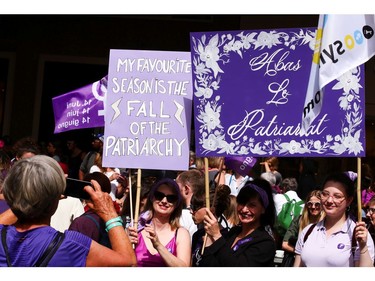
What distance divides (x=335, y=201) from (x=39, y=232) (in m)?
2.49

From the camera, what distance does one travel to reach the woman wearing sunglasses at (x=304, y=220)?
26.6ft

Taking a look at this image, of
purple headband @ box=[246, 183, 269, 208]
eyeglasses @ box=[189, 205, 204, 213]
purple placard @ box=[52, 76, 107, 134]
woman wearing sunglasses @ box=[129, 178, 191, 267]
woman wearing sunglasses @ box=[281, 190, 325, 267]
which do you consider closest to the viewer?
woman wearing sunglasses @ box=[129, 178, 191, 267]

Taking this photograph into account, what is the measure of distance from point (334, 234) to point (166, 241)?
1133 millimetres

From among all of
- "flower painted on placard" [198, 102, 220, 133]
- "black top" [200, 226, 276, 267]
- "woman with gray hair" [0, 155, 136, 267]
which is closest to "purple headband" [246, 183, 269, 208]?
"black top" [200, 226, 276, 267]

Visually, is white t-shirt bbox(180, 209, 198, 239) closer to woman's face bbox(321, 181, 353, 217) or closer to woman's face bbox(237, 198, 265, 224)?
woman's face bbox(237, 198, 265, 224)

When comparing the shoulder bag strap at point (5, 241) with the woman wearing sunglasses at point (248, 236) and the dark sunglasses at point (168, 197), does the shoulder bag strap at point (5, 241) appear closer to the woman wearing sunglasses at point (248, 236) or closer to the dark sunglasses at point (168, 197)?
the woman wearing sunglasses at point (248, 236)

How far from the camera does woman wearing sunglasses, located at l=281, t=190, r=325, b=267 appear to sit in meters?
8.09

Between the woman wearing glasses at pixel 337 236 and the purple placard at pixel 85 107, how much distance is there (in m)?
2.77

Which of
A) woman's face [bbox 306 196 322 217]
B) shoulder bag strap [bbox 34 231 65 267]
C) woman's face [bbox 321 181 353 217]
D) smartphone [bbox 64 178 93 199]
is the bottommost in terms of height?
shoulder bag strap [bbox 34 231 65 267]

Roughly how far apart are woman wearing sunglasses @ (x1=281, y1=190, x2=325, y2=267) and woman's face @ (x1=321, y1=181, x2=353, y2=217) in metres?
1.84

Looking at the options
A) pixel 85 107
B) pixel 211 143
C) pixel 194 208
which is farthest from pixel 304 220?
pixel 85 107

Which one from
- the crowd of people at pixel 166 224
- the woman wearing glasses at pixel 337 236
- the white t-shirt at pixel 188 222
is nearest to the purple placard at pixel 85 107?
the crowd of people at pixel 166 224

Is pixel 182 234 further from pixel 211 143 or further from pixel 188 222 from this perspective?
pixel 188 222
